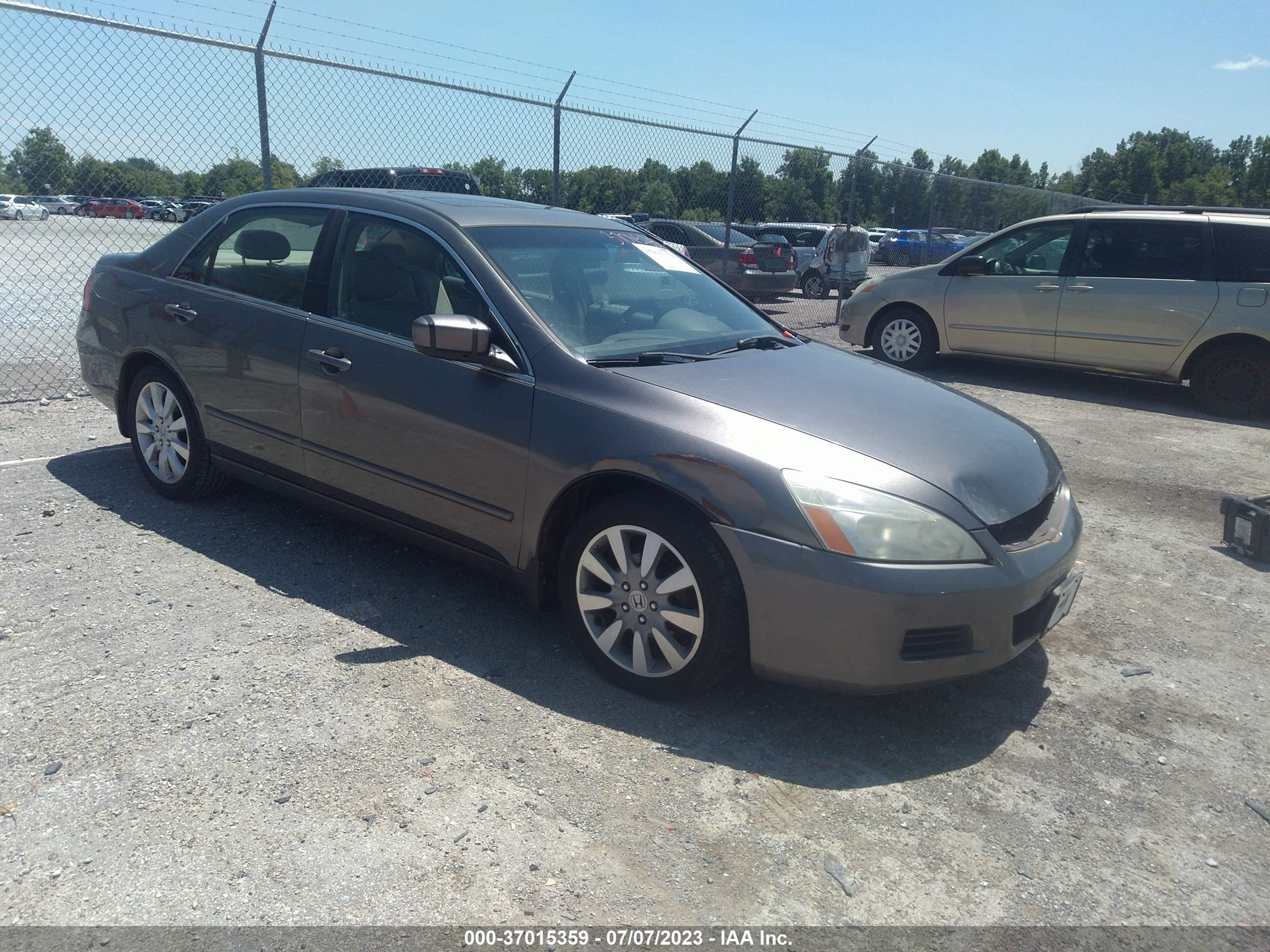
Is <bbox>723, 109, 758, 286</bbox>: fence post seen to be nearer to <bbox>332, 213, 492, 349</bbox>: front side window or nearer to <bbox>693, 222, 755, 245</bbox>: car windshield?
<bbox>693, 222, 755, 245</bbox>: car windshield

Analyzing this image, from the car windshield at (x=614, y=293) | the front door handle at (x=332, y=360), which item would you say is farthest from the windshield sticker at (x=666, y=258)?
the front door handle at (x=332, y=360)

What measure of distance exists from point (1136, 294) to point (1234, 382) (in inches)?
45.2

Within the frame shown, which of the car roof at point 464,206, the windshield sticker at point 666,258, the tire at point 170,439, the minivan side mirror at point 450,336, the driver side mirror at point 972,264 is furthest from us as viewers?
the driver side mirror at point 972,264

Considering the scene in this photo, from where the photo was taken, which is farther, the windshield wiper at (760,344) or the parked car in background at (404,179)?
the parked car in background at (404,179)

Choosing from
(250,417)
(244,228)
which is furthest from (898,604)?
(244,228)

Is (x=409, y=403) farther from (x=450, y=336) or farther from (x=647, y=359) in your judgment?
(x=647, y=359)

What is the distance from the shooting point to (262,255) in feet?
15.0

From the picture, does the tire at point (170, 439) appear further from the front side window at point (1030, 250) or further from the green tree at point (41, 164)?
the front side window at point (1030, 250)

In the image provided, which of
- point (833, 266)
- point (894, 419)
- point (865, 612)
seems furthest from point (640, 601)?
point (833, 266)

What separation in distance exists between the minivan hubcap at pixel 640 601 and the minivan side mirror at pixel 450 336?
839 millimetres

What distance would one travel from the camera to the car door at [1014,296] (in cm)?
941

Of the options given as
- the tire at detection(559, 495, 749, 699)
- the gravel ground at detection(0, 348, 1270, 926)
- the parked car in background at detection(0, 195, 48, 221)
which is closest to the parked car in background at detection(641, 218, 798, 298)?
the parked car in background at detection(0, 195, 48, 221)

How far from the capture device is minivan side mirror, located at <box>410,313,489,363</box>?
349 cm

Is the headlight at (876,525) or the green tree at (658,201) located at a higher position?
the green tree at (658,201)
